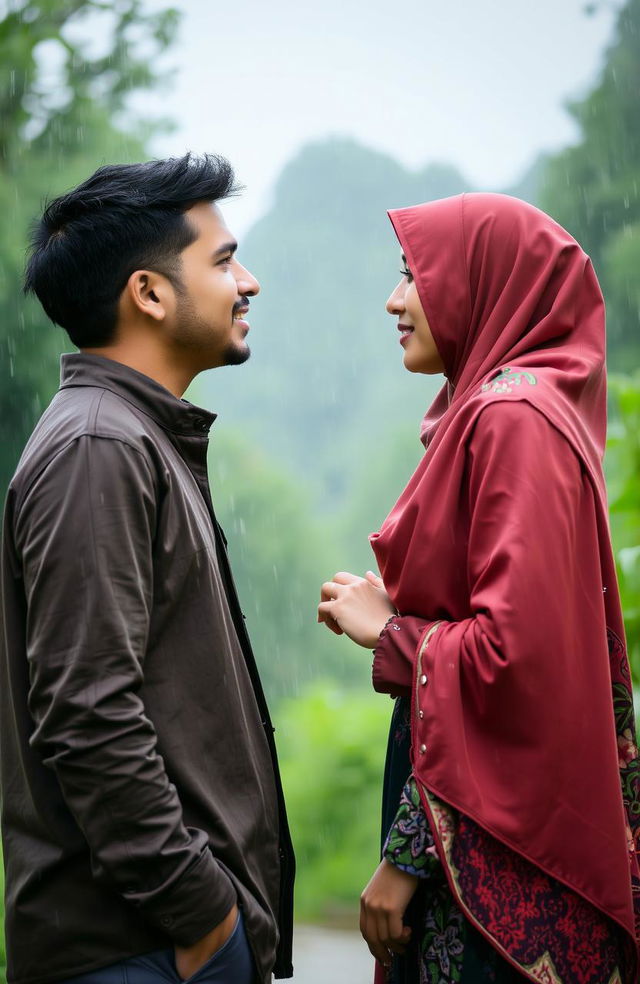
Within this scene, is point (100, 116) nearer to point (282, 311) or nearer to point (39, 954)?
point (39, 954)

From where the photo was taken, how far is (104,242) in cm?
160

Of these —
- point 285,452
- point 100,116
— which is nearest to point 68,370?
point 100,116

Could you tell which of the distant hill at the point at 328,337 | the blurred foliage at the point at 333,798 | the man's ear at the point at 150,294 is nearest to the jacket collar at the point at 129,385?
the man's ear at the point at 150,294

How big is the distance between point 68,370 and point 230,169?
48 centimetres

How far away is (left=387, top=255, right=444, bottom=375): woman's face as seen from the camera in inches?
68.4

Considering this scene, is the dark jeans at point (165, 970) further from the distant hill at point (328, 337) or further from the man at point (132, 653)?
the distant hill at point (328, 337)

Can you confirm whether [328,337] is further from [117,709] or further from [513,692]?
[117,709]

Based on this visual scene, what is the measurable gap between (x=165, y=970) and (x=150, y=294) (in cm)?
101

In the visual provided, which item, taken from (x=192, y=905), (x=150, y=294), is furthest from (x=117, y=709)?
(x=150, y=294)

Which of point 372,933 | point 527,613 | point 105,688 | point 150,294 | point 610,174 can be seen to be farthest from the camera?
point 610,174

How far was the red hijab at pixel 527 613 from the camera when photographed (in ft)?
4.63

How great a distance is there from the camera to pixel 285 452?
36.7 ft

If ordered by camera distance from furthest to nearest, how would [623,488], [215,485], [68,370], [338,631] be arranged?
1. [215,485]
2. [623,488]
3. [338,631]
4. [68,370]

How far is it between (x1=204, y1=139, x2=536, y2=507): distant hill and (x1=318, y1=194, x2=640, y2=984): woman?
7.51 m
